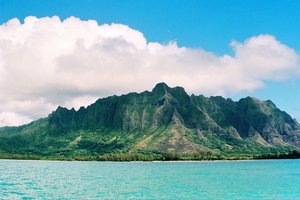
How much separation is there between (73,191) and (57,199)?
16.9 meters

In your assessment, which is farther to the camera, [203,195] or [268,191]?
[268,191]

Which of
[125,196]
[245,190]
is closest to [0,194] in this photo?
[125,196]

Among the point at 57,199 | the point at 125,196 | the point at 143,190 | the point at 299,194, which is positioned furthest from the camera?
the point at 143,190

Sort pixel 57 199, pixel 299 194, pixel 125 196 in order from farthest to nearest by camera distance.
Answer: pixel 299 194 < pixel 125 196 < pixel 57 199

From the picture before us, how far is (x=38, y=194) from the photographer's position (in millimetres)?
101812

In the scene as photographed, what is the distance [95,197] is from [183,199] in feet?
68.9

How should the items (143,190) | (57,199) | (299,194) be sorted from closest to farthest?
(57,199), (299,194), (143,190)

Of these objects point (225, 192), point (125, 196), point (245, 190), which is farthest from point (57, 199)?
point (245, 190)

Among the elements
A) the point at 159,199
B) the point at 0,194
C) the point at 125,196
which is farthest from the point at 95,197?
the point at 0,194

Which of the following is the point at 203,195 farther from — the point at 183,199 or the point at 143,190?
the point at 143,190

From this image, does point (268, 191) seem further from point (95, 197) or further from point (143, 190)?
point (95, 197)

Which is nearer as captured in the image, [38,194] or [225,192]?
[38,194]

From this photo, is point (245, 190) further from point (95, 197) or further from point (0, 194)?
point (0, 194)

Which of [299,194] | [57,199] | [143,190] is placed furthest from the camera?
[143,190]
